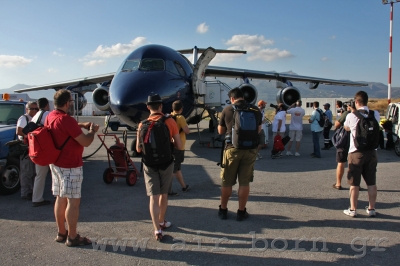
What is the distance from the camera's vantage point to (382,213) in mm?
5035

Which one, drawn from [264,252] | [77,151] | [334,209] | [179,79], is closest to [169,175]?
[77,151]

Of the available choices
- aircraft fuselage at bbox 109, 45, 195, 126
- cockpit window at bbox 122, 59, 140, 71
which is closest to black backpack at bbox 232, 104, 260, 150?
aircraft fuselage at bbox 109, 45, 195, 126

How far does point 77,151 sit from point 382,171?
7333mm

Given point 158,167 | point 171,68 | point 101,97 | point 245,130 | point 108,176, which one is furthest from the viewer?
point 101,97

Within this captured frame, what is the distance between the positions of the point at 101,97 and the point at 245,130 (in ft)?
33.4

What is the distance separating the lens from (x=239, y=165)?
478 cm

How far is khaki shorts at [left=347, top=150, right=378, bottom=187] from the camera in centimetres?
484

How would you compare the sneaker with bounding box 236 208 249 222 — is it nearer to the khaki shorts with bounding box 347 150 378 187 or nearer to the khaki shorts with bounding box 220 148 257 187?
the khaki shorts with bounding box 220 148 257 187

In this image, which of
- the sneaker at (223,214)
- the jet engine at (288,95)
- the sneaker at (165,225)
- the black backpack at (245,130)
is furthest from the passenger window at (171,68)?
the jet engine at (288,95)

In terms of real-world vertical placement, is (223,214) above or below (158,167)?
below

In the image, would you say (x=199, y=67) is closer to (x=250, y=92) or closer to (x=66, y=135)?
(x=250, y=92)

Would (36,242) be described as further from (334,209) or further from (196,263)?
(334,209)

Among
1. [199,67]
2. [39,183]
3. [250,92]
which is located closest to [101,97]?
[199,67]

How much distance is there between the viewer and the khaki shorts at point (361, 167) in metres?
4.84
